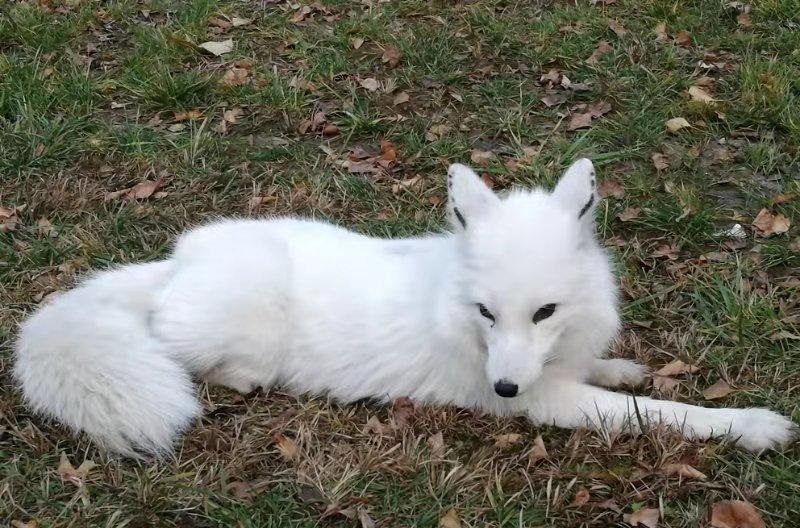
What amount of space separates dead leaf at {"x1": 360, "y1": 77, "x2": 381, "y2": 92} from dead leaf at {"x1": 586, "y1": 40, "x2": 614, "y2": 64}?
58.2 inches

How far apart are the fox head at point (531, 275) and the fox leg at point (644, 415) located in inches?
6.9

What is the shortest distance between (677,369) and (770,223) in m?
1.23

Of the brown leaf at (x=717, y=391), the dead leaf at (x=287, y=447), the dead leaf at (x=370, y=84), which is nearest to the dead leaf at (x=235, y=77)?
the dead leaf at (x=370, y=84)

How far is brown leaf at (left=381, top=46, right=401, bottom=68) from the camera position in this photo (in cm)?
580

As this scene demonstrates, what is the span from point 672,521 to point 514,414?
2.34 ft

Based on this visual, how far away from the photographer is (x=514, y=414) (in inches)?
123

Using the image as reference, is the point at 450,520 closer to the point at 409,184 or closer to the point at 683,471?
the point at 683,471

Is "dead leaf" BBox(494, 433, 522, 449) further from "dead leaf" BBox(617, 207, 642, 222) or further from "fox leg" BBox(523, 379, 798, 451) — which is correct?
"dead leaf" BBox(617, 207, 642, 222)

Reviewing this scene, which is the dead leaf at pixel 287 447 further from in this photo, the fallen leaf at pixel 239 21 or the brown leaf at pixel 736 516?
the fallen leaf at pixel 239 21

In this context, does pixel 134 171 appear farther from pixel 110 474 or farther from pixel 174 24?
pixel 110 474

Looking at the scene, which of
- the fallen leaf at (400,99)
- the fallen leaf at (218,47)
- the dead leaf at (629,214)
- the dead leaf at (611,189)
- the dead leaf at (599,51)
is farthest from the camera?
the fallen leaf at (218,47)

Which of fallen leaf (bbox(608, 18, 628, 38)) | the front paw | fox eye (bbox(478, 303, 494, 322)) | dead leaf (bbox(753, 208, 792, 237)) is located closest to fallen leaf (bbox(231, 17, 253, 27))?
fallen leaf (bbox(608, 18, 628, 38))

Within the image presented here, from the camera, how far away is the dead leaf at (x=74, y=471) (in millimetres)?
2832

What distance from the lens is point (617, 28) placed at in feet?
19.2
